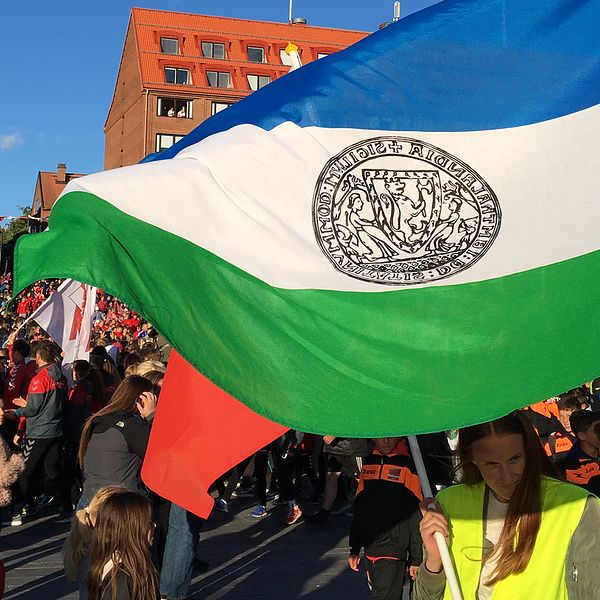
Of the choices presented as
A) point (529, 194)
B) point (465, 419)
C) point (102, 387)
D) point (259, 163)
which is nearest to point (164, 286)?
point (259, 163)

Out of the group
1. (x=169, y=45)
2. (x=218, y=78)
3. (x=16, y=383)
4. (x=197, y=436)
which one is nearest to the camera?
(x=197, y=436)

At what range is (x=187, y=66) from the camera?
66750mm

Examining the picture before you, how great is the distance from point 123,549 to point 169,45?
224 ft

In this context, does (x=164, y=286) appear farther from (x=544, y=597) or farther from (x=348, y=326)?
(x=544, y=597)

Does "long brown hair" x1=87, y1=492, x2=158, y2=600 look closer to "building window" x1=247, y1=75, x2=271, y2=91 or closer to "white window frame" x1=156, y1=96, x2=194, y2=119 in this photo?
"white window frame" x1=156, y1=96, x2=194, y2=119

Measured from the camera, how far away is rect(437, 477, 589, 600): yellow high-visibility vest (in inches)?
108

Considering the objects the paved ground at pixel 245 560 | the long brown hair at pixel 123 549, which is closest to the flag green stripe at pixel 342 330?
the long brown hair at pixel 123 549

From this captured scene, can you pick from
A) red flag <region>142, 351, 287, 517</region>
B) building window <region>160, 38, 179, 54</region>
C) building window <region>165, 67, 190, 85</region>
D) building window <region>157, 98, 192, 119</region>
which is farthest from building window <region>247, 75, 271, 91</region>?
red flag <region>142, 351, 287, 517</region>

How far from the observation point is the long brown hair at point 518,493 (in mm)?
2791

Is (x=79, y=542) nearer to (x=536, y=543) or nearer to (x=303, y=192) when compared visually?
(x=303, y=192)

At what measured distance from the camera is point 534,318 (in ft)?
10.5

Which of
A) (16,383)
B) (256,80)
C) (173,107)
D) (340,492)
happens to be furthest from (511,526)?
(256,80)

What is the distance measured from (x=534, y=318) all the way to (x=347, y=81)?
3.93 feet

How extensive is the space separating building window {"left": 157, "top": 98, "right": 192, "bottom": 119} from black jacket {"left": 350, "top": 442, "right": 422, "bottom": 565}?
201 ft
